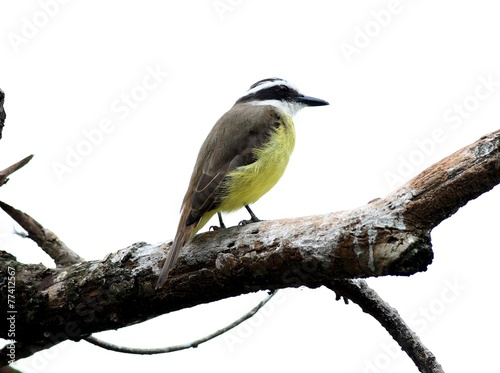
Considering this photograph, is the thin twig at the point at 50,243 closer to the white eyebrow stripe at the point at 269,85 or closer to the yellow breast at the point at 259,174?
the yellow breast at the point at 259,174

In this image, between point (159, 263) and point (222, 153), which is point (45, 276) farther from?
point (222, 153)

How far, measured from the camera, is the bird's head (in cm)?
743

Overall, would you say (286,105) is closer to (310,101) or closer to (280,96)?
(280,96)

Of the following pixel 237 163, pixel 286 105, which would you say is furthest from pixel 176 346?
pixel 286 105

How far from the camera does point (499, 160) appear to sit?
3527 millimetres

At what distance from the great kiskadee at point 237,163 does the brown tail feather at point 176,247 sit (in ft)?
0.06

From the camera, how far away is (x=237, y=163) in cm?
567

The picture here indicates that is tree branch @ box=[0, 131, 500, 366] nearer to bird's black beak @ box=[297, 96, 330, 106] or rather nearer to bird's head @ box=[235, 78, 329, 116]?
bird's head @ box=[235, 78, 329, 116]

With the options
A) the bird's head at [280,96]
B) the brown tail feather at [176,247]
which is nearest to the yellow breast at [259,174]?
the brown tail feather at [176,247]

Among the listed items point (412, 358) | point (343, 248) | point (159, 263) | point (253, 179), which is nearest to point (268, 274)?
point (343, 248)

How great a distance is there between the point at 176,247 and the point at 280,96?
3433 millimetres

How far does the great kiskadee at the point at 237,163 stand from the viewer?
5445 mm

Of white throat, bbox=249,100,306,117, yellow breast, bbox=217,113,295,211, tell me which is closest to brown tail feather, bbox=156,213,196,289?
yellow breast, bbox=217,113,295,211

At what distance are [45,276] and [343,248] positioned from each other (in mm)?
2310
